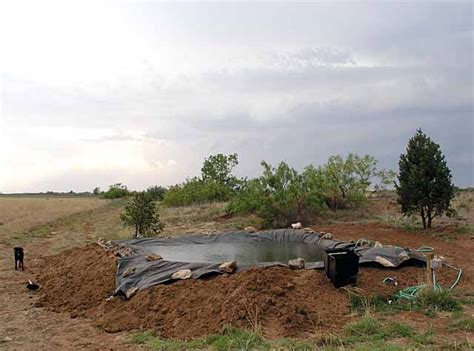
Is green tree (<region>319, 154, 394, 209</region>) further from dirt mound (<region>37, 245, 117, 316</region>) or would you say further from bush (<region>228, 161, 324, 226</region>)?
dirt mound (<region>37, 245, 117, 316</region>)

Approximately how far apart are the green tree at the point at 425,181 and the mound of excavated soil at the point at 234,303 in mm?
5599

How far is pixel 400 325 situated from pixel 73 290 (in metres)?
4.94

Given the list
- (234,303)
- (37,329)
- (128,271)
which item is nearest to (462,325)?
(234,303)

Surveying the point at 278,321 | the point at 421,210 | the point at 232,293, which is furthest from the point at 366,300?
the point at 421,210

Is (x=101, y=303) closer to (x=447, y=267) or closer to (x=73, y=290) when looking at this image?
(x=73, y=290)

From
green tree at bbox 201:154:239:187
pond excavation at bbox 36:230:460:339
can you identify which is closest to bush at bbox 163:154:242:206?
green tree at bbox 201:154:239:187

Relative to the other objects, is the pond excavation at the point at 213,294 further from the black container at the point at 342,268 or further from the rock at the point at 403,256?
the black container at the point at 342,268

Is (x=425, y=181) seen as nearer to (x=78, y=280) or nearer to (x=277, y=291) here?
(x=277, y=291)

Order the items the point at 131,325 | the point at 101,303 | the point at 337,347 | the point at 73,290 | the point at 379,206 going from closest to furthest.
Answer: the point at 337,347
the point at 131,325
the point at 101,303
the point at 73,290
the point at 379,206

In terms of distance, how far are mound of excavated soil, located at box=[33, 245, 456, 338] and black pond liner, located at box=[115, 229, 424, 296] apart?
0.24 metres

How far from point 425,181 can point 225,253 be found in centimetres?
601

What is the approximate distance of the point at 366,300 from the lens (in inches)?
216

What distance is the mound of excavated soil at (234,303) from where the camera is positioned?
497cm

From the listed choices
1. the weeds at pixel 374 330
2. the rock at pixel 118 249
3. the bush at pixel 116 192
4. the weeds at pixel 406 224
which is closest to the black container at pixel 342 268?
the weeds at pixel 374 330
